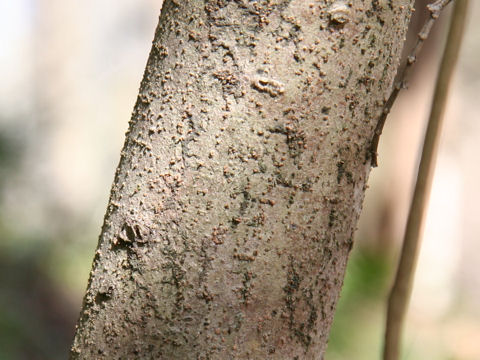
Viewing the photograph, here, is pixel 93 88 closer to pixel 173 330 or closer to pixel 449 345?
pixel 449 345

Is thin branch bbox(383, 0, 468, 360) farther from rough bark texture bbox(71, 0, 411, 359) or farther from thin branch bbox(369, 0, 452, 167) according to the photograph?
rough bark texture bbox(71, 0, 411, 359)

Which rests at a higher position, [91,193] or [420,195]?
[420,195]

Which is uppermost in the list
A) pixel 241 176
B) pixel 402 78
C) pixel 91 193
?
pixel 402 78

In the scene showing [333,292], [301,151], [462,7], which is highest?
[462,7]

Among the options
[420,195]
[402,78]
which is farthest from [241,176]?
[420,195]

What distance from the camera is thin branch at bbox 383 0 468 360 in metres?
0.77

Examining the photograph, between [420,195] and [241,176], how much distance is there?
0.36 metres

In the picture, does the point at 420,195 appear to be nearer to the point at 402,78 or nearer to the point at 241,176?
the point at 402,78

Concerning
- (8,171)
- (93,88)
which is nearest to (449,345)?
(8,171)

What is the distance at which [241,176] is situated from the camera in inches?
20.1

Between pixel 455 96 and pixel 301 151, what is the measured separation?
25.9 ft

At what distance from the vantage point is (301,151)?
519 millimetres

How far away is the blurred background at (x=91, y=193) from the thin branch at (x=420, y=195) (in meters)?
1.02

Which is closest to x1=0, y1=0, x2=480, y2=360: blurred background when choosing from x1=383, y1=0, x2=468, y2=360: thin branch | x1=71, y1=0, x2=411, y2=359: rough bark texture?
x1=383, y1=0, x2=468, y2=360: thin branch
